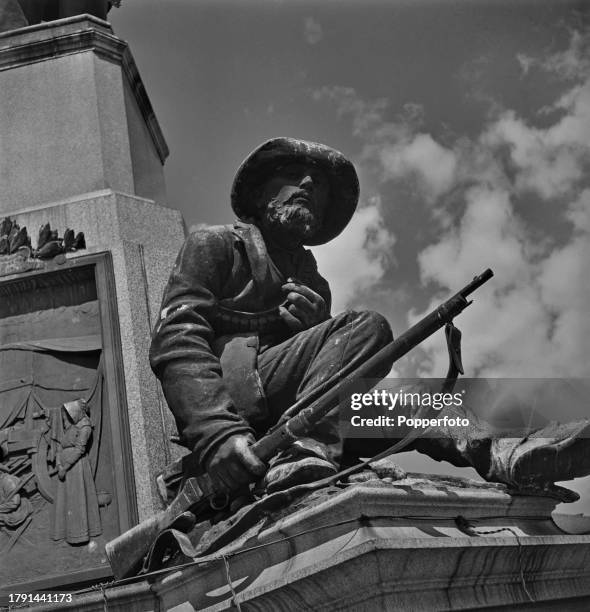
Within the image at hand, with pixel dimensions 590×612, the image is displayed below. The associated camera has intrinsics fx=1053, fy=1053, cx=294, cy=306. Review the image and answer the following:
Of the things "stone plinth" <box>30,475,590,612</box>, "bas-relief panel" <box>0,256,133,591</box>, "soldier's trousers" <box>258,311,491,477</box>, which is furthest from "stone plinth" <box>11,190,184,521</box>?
"stone plinth" <box>30,475,590,612</box>

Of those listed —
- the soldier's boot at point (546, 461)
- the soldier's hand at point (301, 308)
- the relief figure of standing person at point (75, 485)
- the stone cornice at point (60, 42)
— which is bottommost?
the soldier's boot at point (546, 461)

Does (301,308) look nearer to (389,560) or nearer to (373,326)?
(373,326)

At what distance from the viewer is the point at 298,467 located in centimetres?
489

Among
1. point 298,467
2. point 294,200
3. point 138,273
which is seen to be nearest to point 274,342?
Answer: point 294,200

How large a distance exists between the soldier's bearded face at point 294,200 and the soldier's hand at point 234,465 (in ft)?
4.92

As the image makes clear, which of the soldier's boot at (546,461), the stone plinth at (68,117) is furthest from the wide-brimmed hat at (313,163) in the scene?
the soldier's boot at (546,461)

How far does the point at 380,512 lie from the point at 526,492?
3.47ft

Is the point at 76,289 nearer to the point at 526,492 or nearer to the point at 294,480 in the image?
the point at 294,480

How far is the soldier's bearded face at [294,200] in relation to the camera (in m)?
6.20

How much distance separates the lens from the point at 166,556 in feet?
16.8

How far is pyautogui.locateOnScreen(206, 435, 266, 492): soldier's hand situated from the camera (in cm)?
510

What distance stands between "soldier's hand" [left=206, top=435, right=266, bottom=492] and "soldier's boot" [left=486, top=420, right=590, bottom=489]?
1.20m

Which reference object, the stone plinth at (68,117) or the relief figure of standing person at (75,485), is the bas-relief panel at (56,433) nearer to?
the relief figure of standing person at (75,485)

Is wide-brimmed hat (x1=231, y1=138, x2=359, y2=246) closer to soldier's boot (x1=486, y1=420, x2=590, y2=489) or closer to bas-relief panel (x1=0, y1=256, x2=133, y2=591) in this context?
bas-relief panel (x1=0, y1=256, x2=133, y2=591)
